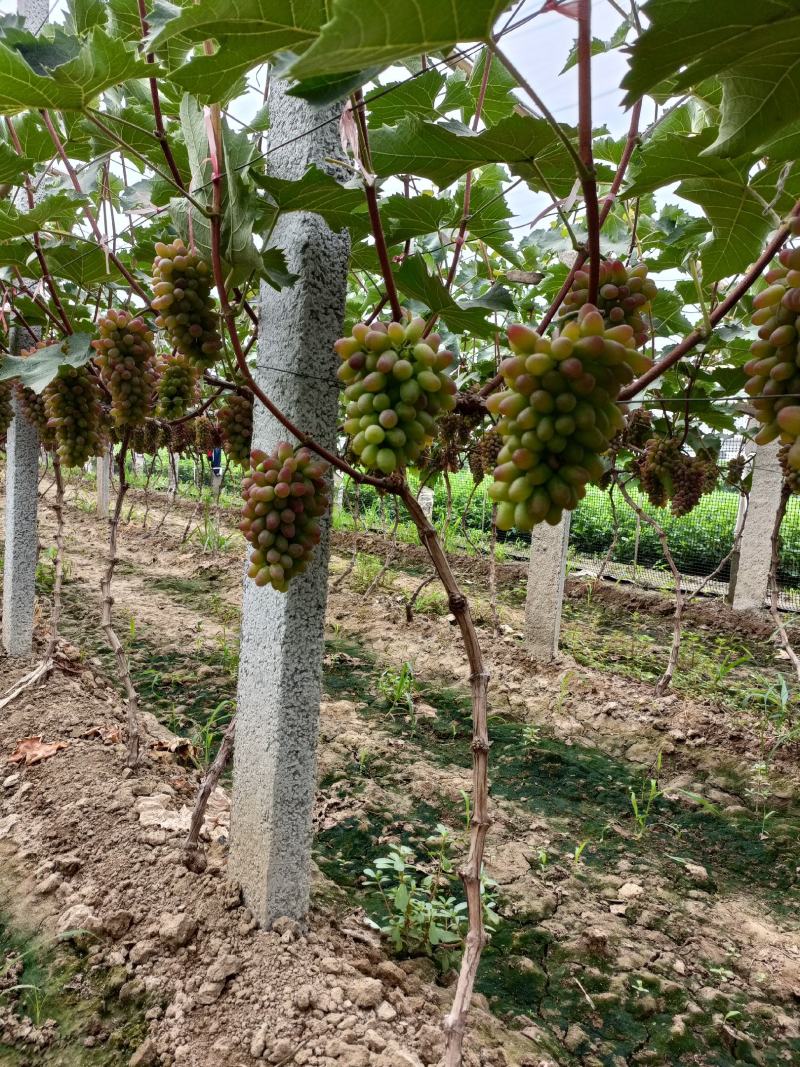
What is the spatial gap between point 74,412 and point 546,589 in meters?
3.19

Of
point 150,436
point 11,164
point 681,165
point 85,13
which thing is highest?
point 85,13

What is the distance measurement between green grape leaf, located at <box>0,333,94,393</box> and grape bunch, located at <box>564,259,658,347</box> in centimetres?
107

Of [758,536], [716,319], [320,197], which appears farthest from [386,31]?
[758,536]

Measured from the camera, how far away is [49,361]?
149cm

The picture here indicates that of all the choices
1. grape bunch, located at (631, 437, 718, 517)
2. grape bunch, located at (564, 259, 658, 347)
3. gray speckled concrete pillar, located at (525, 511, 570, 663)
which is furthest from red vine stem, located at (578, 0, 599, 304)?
gray speckled concrete pillar, located at (525, 511, 570, 663)

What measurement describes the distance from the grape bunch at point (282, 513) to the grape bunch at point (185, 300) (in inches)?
9.4

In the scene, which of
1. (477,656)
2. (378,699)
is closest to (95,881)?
(477,656)

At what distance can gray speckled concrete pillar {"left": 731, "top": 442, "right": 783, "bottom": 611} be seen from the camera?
573 centimetres

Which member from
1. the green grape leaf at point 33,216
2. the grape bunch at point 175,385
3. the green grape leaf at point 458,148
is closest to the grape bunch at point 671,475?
the green grape leaf at point 458,148

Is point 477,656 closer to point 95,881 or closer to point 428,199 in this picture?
point 428,199

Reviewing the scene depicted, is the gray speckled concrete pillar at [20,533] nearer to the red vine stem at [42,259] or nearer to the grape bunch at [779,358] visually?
the red vine stem at [42,259]

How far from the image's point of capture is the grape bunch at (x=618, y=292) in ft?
2.61

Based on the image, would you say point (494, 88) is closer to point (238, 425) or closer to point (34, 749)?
point (238, 425)

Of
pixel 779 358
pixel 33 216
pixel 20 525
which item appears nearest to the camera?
pixel 779 358
